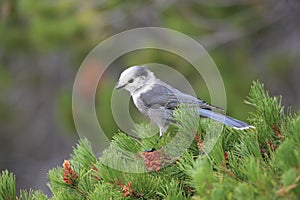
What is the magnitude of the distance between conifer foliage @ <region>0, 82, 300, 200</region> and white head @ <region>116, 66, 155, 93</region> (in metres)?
0.53

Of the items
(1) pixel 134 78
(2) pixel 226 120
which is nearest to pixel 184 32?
(1) pixel 134 78

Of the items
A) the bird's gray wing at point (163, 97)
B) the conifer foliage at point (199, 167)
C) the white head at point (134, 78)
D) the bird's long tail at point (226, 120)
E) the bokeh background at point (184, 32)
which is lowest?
the conifer foliage at point (199, 167)

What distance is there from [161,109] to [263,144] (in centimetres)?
71

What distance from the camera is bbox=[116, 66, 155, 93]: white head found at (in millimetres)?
2057

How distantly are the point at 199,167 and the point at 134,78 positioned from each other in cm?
104

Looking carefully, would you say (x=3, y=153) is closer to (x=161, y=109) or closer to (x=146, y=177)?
(x=161, y=109)

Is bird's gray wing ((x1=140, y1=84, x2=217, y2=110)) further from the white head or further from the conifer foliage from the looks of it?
the conifer foliage

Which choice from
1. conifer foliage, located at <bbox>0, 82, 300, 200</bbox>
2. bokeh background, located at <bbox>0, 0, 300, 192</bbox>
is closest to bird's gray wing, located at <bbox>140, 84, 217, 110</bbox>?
conifer foliage, located at <bbox>0, 82, 300, 200</bbox>

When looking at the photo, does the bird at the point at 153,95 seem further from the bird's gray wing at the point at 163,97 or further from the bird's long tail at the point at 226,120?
the bird's long tail at the point at 226,120

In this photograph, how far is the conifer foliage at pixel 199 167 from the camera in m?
1.02

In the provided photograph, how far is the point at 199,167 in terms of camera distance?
3.50 ft

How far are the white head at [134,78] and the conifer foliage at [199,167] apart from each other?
0.53m

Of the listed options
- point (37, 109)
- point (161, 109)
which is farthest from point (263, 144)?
point (37, 109)

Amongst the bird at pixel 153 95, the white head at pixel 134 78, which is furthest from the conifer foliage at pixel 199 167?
the white head at pixel 134 78
